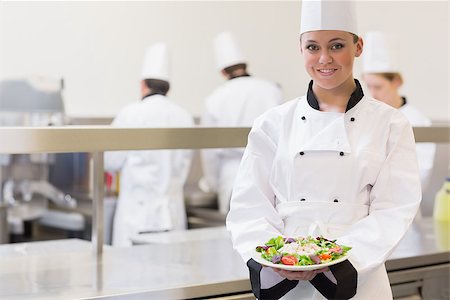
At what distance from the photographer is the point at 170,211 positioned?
3629mm

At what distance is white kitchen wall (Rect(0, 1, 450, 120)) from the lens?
397cm

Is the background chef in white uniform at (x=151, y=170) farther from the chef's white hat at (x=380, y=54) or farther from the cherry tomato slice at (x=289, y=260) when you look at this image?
the cherry tomato slice at (x=289, y=260)

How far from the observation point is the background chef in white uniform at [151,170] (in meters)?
3.58

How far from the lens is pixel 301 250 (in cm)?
142

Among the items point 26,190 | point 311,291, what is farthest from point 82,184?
point 311,291

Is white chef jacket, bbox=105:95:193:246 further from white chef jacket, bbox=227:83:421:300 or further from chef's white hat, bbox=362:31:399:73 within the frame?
white chef jacket, bbox=227:83:421:300

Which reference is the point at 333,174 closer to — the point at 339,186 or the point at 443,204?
the point at 339,186

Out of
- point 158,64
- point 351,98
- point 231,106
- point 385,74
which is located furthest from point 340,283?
point 231,106

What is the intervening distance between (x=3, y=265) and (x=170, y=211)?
166 cm

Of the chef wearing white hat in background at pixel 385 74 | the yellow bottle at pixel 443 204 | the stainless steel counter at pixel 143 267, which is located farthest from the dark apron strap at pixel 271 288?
the chef wearing white hat in background at pixel 385 74

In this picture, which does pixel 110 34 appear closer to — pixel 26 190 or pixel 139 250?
pixel 26 190

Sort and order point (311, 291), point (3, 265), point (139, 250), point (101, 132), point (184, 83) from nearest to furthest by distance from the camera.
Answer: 1. point (311, 291)
2. point (101, 132)
3. point (3, 265)
4. point (139, 250)
5. point (184, 83)

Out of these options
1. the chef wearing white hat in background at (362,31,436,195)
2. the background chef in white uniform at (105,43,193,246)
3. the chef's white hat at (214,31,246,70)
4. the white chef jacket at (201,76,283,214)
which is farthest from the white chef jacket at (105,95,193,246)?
the chef wearing white hat in background at (362,31,436,195)

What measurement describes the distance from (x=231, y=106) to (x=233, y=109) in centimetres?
2
